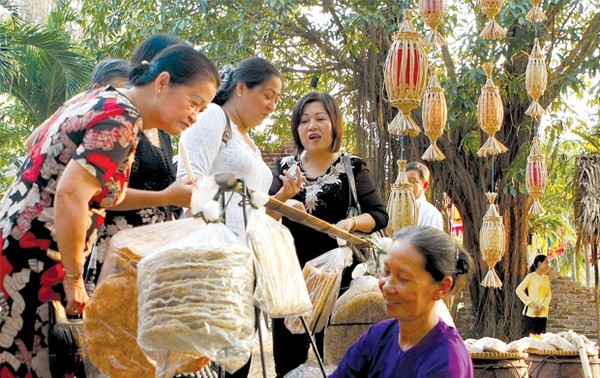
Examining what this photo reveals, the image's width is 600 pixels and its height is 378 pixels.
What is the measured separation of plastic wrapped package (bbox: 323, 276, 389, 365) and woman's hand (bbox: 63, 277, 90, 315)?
1281 mm

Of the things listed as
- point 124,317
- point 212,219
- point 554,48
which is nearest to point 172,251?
point 212,219

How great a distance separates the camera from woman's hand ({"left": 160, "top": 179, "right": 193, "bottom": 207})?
2529mm

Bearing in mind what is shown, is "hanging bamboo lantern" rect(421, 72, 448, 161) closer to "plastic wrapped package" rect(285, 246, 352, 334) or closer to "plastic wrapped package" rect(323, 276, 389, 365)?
"plastic wrapped package" rect(323, 276, 389, 365)

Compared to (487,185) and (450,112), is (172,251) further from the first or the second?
(487,185)

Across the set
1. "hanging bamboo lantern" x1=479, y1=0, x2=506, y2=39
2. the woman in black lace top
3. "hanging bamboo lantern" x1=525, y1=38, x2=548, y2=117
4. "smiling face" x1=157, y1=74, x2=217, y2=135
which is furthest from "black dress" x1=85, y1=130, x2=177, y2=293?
"hanging bamboo lantern" x1=525, y1=38, x2=548, y2=117

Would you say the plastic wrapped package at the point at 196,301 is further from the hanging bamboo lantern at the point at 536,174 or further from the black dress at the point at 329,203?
the hanging bamboo lantern at the point at 536,174

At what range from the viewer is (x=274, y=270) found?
2.02 m

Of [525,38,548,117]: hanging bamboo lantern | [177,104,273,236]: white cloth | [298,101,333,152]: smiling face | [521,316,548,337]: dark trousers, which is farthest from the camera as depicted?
[521,316,548,337]: dark trousers

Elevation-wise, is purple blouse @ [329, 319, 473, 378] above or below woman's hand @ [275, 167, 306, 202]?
below

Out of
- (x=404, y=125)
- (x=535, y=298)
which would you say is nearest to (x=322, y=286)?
(x=404, y=125)

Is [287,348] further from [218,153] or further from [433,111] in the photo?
[433,111]

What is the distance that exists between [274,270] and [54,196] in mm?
638

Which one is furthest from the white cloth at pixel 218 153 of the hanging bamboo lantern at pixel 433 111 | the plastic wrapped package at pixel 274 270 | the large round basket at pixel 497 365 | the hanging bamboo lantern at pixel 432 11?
the hanging bamboo lantern at pixel 433 111

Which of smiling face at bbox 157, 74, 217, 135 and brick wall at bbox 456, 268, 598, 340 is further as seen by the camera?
brick wall at bbox 456, 268, 598, 340
